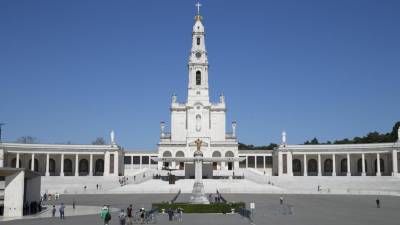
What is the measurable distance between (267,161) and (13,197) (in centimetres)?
8325

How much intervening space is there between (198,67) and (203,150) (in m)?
16.1

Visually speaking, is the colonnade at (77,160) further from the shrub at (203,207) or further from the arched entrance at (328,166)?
the shrub at (203,207)

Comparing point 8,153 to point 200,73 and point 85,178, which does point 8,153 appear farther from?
point 200,73

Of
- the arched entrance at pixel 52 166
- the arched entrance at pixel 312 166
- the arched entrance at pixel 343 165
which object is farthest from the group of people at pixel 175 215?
the arched entrance at pixel 312 166

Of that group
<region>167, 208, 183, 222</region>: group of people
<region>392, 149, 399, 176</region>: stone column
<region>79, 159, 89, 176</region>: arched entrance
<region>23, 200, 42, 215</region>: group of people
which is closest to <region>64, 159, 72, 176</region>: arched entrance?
<region>79, 159, 89, 176</region>: arched entrance

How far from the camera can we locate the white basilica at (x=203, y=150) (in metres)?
98.9

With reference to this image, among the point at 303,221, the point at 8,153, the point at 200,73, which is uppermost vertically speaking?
the point at 200,73

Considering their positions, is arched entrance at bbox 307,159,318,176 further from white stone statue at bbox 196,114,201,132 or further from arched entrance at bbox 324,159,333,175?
white stone statue at bbox 196,114,201,132

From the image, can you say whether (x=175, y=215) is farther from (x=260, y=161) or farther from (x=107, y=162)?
(x=260, y=161)

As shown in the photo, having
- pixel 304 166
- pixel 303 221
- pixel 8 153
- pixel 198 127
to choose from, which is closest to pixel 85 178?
pixel 8 153

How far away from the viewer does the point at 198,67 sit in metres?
109

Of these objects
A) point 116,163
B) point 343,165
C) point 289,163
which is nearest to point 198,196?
point 116,163

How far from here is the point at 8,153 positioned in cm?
9644

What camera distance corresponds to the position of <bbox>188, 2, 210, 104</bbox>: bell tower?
109 meters
